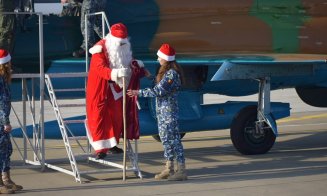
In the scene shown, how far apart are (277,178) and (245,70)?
2626mm

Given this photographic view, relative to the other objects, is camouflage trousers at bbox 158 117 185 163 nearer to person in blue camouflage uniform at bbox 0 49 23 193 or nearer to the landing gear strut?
person in blue camouflage uniform at bbox 0 49 23 193

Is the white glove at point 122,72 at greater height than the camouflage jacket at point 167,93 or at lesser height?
greater

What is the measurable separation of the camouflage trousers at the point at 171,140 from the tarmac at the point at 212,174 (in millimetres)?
368

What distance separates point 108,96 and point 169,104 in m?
0.82

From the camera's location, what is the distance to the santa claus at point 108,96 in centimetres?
944

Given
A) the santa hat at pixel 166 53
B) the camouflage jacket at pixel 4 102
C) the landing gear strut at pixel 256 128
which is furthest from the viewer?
the landing gear strut at pixel 256 128

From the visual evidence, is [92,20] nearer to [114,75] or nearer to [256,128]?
[114,75]

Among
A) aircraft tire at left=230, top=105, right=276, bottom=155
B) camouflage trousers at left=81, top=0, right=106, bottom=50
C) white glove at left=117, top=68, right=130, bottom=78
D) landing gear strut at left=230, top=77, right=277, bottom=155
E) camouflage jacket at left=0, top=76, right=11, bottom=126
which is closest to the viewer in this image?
camouflage jacket at left=0, top=76, right=11, bottom=126

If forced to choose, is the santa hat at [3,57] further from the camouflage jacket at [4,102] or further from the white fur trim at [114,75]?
the white fur trim at [114,75]

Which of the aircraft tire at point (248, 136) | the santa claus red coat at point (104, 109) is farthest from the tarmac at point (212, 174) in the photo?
the santa claus red coat at point (104, 109)

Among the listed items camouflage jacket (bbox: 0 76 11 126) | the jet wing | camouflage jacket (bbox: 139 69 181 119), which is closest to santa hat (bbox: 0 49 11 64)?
camouflage jacket (bbox: 0 76 11 126)

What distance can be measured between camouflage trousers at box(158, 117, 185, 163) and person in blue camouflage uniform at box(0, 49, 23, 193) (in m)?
1.99

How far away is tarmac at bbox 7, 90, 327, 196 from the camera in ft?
29.1

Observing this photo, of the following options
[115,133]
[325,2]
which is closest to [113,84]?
[115,133]
